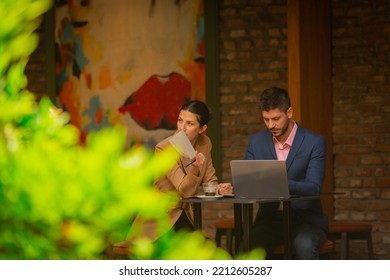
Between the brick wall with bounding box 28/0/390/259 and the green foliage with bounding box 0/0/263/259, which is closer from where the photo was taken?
the green foliage with bounding box 0/0/263/259

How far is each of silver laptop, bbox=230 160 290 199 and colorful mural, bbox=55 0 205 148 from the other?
2.30m

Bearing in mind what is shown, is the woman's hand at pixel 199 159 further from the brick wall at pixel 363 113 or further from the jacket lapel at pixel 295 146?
the brick wall at pixel 363 113

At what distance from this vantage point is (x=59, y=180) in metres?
0.69

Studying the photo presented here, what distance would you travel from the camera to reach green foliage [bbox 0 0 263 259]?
67cm

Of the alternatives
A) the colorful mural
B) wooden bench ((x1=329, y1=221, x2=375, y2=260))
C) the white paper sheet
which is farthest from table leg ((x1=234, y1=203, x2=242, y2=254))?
the colorful mural

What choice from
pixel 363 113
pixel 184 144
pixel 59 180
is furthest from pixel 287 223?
pixel 59 180

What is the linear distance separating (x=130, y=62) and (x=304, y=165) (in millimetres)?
2587

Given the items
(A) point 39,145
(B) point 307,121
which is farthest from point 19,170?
(B) point 307,121

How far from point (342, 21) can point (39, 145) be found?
218 inches

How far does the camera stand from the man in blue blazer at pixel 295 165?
422cm

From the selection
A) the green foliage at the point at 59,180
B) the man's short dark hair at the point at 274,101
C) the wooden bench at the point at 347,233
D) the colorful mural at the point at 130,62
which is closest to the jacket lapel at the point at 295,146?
the man's short dark hair at the point at 274,101

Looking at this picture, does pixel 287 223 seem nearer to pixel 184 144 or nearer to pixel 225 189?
pixel 225 189

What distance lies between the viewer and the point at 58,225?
0.70 meters

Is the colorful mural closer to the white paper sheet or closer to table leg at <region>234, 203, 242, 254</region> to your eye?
table leg at <region>234, 203, 242, 254</region>
